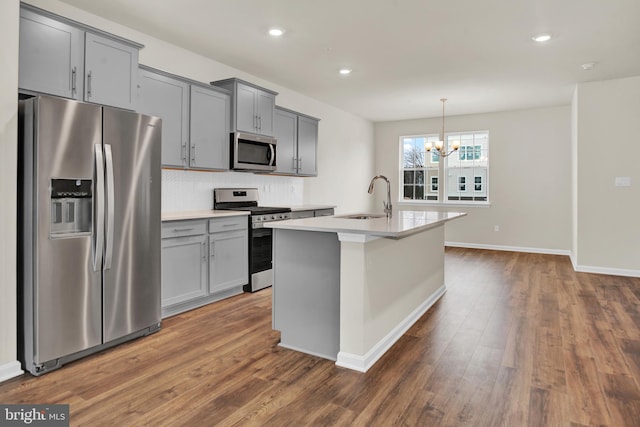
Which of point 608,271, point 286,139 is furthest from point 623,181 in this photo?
point 286,139

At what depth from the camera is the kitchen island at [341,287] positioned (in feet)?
8.27

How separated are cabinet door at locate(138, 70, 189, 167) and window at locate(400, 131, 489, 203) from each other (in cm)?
502

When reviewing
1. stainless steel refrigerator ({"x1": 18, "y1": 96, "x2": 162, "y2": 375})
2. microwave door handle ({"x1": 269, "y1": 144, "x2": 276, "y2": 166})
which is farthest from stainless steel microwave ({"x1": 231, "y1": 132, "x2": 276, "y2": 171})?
stainless steel refrigerator ({"x1": 18, "y1": 96, "x2": 162, "y2": 375})

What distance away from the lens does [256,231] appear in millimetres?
4391

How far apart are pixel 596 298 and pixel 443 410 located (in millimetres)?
3166

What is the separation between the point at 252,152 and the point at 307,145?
134 cm

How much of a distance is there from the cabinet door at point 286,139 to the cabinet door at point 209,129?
885mm

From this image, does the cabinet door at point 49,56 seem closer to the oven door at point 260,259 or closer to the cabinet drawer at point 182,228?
the cabinet drawer at point 182,228

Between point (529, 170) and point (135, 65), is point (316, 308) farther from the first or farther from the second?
point (529, 170)

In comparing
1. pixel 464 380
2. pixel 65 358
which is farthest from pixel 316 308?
pixel 65 358

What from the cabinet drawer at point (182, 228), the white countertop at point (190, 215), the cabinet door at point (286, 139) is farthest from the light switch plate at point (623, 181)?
the cabinet drawer at point (182, 228)

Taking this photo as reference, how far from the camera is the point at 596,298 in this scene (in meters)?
4.25

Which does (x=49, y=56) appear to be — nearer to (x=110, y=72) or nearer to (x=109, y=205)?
(x=110, y=72)

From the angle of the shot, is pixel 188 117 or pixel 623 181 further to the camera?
pixel 623 181
